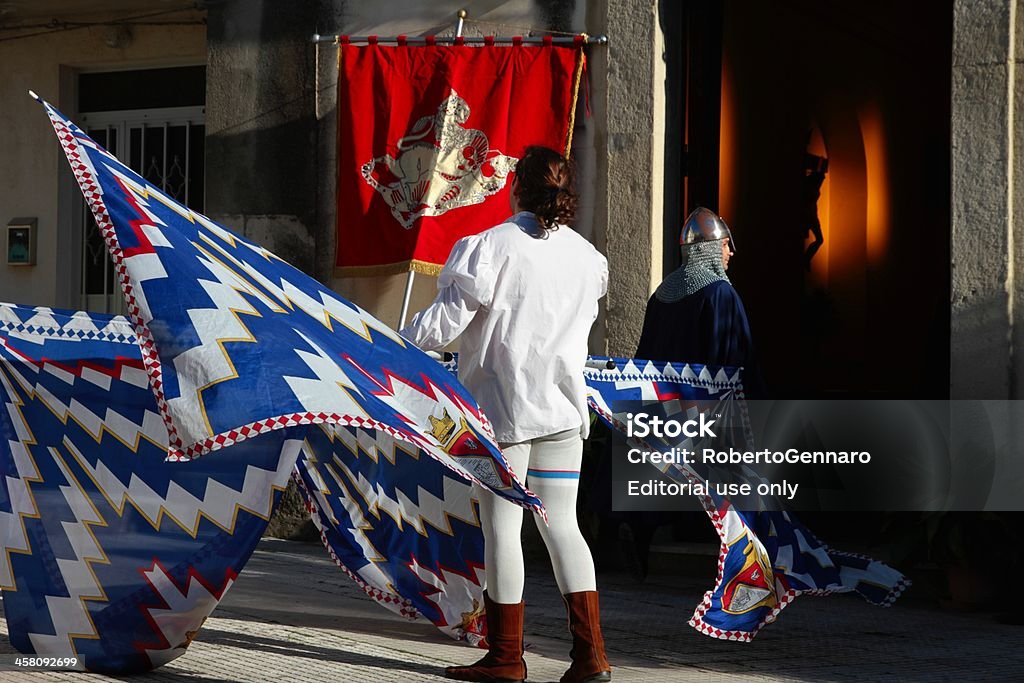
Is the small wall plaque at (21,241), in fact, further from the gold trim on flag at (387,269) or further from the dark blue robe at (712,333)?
the dark blue robe at (712,333)

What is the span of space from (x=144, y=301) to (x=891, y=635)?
12.8 feet

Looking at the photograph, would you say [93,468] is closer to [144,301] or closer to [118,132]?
[144,301]

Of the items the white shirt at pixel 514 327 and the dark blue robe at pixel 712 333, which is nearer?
the white shirt at pixel 514 327

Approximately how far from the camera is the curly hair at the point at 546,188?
507 cm

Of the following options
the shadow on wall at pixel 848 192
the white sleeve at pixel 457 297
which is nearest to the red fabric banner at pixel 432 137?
the shadow on wall at pixel 848 192

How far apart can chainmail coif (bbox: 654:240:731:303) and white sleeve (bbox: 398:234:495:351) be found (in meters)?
2.65

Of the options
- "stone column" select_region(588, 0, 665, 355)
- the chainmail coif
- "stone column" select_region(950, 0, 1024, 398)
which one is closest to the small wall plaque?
"stone column" select_region(588, 0, 665, 355)

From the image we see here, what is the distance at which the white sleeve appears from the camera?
495 cm

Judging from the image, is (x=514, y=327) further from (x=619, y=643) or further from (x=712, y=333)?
(x=712, y=333)

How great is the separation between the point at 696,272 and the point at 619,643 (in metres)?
2.14

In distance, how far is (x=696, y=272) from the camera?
7.50 meters

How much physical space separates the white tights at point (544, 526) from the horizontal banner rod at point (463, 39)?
14.7 feet

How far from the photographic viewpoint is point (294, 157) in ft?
32.0

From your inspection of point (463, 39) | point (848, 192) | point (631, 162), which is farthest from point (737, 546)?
point (848, 192)
